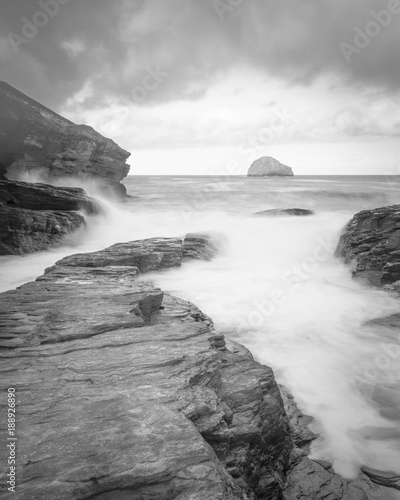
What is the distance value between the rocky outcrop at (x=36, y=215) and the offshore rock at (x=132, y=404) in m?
9.82

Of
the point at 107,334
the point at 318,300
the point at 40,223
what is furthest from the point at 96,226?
the point at 107,334

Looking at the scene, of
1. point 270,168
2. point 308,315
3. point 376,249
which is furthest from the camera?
point 270,168

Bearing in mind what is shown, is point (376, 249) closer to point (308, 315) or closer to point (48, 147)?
point (308, 315)

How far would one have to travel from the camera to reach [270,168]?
18175 centimetres

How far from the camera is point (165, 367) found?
3.79 m

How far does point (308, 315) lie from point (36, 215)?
13387 mm

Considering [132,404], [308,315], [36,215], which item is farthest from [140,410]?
[36,215]

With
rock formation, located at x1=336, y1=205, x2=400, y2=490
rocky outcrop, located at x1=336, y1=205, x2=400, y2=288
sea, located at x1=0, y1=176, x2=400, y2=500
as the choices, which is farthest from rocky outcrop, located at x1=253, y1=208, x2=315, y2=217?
rocky outcrop, located at x1=336, y1=205, x2=400, y2=288

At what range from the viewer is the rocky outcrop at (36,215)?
14.5 m

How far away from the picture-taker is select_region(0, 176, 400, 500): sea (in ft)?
15.5

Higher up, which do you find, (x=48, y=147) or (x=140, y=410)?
→ (x=48, y=147)

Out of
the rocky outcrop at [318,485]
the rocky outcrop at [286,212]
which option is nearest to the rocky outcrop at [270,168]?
the rocky outcrop at [286,212]

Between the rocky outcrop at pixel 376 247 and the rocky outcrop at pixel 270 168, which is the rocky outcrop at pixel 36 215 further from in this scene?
the rocky outcrop at pixel 270 168

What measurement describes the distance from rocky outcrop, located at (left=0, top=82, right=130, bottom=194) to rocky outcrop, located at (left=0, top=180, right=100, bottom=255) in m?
9.67
